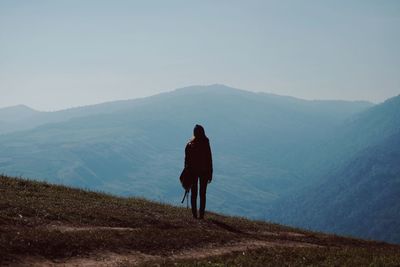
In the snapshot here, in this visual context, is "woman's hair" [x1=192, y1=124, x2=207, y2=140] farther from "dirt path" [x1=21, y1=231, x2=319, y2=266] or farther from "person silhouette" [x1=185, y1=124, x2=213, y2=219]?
"dirt path" [x1=21, y1=231, x2=319, y2=266]

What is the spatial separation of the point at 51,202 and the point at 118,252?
8.47m

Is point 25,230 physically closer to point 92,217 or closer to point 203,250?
point 92,217

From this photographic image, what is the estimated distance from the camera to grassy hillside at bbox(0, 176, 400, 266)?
15.0m

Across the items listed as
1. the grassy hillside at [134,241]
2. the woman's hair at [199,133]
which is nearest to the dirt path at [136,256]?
the grassy hillside at [134,241]

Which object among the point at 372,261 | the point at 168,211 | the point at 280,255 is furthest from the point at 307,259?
the point at 168,211

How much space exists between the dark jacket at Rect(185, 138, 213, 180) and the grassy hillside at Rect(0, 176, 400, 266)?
254 cm

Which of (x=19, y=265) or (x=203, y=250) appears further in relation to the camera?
(x=203, y=250)

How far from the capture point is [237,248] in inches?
717

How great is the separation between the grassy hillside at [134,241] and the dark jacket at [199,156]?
8.35 feet

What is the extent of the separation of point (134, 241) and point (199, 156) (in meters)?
7.27

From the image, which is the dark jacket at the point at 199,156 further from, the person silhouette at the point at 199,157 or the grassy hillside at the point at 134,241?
the grassy hillside at the point at 134,241

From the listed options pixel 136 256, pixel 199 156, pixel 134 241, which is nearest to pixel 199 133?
pixel 199 156

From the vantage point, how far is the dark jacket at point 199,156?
2344cm

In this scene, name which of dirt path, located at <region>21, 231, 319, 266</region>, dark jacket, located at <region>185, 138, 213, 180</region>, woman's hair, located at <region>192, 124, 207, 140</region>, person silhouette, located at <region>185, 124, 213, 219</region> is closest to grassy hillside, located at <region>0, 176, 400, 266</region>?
dirt path, located at <region>21, 231, 319, 266</region>
